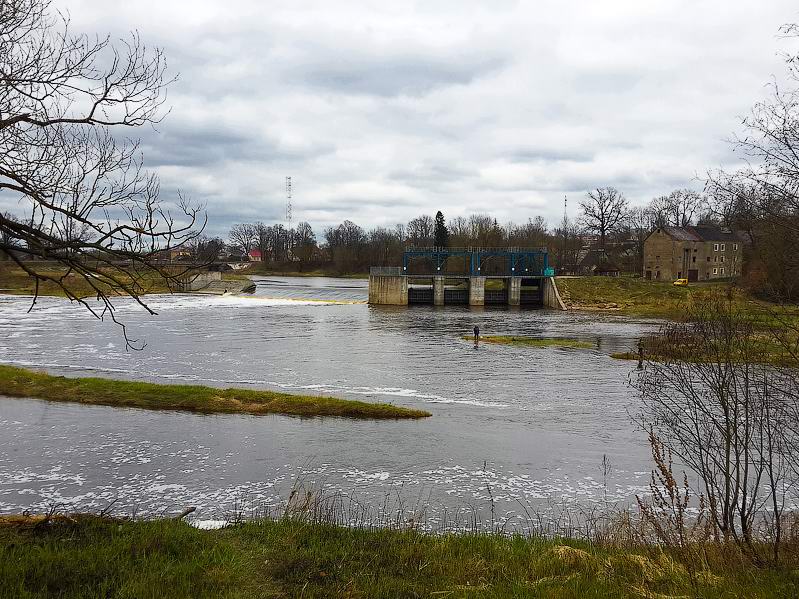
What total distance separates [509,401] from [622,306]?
51.5 meters

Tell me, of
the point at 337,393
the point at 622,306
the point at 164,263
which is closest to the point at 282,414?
the point at 337,393

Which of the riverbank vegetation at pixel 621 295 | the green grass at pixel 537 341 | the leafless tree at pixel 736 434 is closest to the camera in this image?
the leafless tree at pixel 736 434

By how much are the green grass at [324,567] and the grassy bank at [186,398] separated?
12286mm

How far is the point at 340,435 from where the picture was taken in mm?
18656

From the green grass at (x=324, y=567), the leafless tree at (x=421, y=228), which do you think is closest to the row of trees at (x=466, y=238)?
the leafless tree at (x=421, y=228)

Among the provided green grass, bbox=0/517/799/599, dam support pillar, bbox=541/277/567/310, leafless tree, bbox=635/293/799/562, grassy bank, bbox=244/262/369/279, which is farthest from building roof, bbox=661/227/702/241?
green grass, bbox=0/517/799/599

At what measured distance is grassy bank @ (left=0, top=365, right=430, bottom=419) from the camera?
21.5m

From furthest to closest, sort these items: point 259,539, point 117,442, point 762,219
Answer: point 117,442 → point 762,219 → point 259,539

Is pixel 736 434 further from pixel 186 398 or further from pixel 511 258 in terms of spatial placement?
pixel 511 258

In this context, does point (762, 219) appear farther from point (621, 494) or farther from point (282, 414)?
point (282, 414)

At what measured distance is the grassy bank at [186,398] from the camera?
21.5 meters

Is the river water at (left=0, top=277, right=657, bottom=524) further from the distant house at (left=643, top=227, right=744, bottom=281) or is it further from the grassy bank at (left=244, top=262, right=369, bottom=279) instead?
the grassy bank at (left=244, top=262, right=369, bottom=279)

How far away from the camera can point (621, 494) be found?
13844mm

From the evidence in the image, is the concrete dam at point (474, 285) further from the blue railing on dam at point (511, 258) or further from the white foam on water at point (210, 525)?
the white foam on water at point (210, 525)
